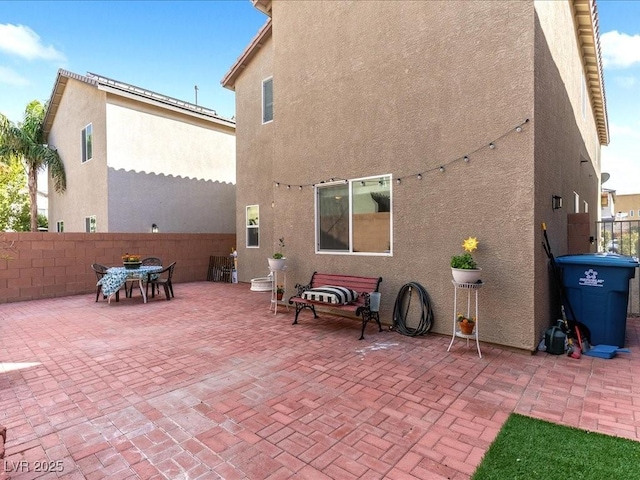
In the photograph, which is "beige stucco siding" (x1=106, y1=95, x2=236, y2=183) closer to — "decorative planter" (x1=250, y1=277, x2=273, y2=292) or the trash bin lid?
"decorative planter" (x1=250, y1=277, x2=273, y2=292)

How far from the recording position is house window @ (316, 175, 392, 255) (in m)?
6.29

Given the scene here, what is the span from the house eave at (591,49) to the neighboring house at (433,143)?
5cm

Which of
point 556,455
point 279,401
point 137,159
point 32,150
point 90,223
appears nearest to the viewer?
point 556,455

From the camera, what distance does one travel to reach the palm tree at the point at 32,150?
15297 millimetres

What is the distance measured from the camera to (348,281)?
259 inches

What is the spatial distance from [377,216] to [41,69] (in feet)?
61.6

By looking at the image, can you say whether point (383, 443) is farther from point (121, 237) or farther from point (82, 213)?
point (82, 213)

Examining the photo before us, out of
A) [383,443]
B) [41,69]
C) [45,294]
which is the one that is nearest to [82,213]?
[45,294]

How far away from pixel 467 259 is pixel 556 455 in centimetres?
265

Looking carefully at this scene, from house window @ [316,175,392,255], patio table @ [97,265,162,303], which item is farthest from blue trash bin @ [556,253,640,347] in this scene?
patio table @ [97,265,162,303]

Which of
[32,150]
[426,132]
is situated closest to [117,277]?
[426,132]

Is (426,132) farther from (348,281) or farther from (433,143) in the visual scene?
(348,281)

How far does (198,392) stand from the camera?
147 inches

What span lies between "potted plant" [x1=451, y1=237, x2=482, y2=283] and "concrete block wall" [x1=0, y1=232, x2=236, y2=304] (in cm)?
973
